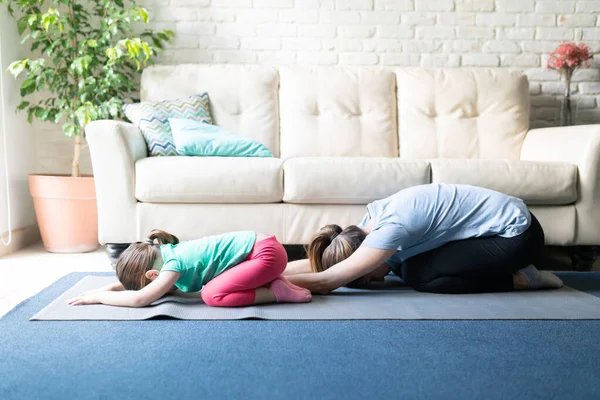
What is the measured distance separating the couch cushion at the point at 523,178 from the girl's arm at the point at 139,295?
132 cm

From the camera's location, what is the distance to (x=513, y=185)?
101 inches

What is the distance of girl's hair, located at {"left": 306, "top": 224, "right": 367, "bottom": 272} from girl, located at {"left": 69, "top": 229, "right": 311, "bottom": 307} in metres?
0.22

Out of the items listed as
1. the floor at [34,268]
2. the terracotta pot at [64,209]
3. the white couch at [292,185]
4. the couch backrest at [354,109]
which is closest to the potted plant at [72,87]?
the terracotta pot at [64,209]

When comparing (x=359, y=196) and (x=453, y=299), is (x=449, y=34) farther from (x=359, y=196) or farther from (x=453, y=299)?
(x=453, y=299)

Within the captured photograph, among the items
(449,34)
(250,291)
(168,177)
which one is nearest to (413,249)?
(250,291)

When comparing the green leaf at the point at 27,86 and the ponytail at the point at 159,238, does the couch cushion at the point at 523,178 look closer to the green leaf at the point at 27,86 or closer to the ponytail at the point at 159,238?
the ponytail at the point at 159,238

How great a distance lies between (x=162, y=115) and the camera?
296 cm

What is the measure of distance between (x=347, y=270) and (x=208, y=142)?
3.88 ft

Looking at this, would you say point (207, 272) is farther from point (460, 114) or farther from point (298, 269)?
point (460, 114)

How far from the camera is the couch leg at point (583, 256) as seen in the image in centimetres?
269

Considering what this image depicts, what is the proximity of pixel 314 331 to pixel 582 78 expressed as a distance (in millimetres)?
2909

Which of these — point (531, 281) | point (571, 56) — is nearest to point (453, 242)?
point (531, 281)

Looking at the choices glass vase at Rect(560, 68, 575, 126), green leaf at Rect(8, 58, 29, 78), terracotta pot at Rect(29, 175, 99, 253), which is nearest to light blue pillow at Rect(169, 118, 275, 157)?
terracotta pot at Rect(29, 175, 99, 253)

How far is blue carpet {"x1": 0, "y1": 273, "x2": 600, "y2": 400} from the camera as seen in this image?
1.21m
